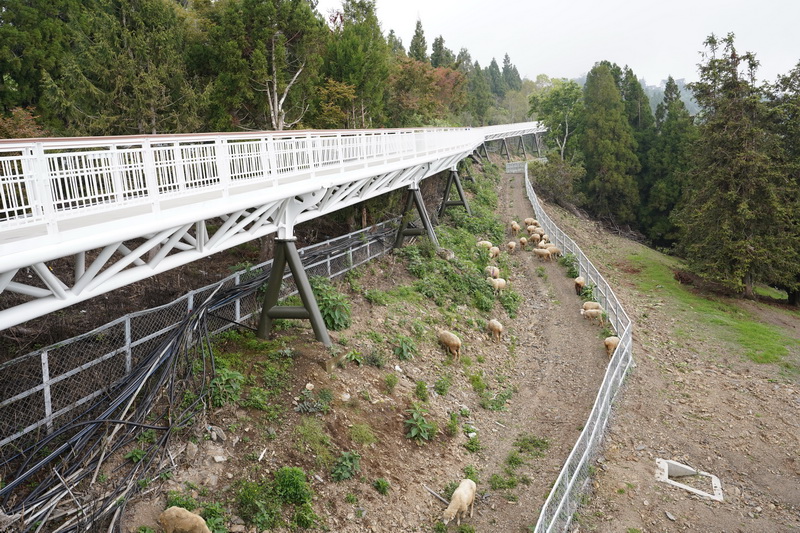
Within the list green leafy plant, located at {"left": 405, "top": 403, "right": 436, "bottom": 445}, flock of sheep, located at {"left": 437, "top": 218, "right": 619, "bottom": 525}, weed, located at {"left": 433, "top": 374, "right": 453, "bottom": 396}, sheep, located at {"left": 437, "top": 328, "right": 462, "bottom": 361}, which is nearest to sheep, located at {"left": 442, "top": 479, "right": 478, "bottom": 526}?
flock of sheep, located at {"left": 437, "top": 218, "right": 619, "bottom": 525}

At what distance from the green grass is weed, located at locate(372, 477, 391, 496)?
15.4 meters

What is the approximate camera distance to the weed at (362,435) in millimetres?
9438

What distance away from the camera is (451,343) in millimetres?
14188

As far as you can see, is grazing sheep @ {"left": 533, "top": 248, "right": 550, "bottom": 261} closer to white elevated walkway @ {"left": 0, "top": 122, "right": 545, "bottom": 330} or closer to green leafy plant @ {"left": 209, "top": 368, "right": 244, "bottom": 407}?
white elevated walkway @ {"left": 0, "top": 122, "right": 545, "bottom": 330}

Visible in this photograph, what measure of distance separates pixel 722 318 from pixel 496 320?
11.9 meters

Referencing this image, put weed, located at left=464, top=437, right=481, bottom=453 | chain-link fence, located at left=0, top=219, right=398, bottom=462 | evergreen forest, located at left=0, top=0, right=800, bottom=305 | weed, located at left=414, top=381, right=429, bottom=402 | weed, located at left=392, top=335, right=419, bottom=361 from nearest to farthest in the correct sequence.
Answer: chain-link fence, located at left=0, top=219, right=398, bottom=462, weed, located at left=464, top=437, right=481, bottom=453, weed, located at left=414, top=381, right=429, bottom=402, weed, located at left=392, top=335, right=419, bottom=361, evergreen forest, located at left=0, top=0, right=800, bottom=305

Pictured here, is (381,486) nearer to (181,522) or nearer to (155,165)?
(181,522)

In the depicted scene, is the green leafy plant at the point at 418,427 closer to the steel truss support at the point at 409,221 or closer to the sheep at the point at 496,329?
the sheep at the point at 496,329

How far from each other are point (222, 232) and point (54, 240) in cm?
330

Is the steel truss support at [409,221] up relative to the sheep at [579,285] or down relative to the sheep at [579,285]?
up

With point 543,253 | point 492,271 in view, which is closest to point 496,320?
point 492,271

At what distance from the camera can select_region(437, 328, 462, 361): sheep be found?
46.5 feet

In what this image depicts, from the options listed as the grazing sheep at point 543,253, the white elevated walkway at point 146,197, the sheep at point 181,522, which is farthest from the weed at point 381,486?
the grazing sheep at point 543,253

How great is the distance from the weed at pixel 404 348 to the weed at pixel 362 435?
10.7 ft
